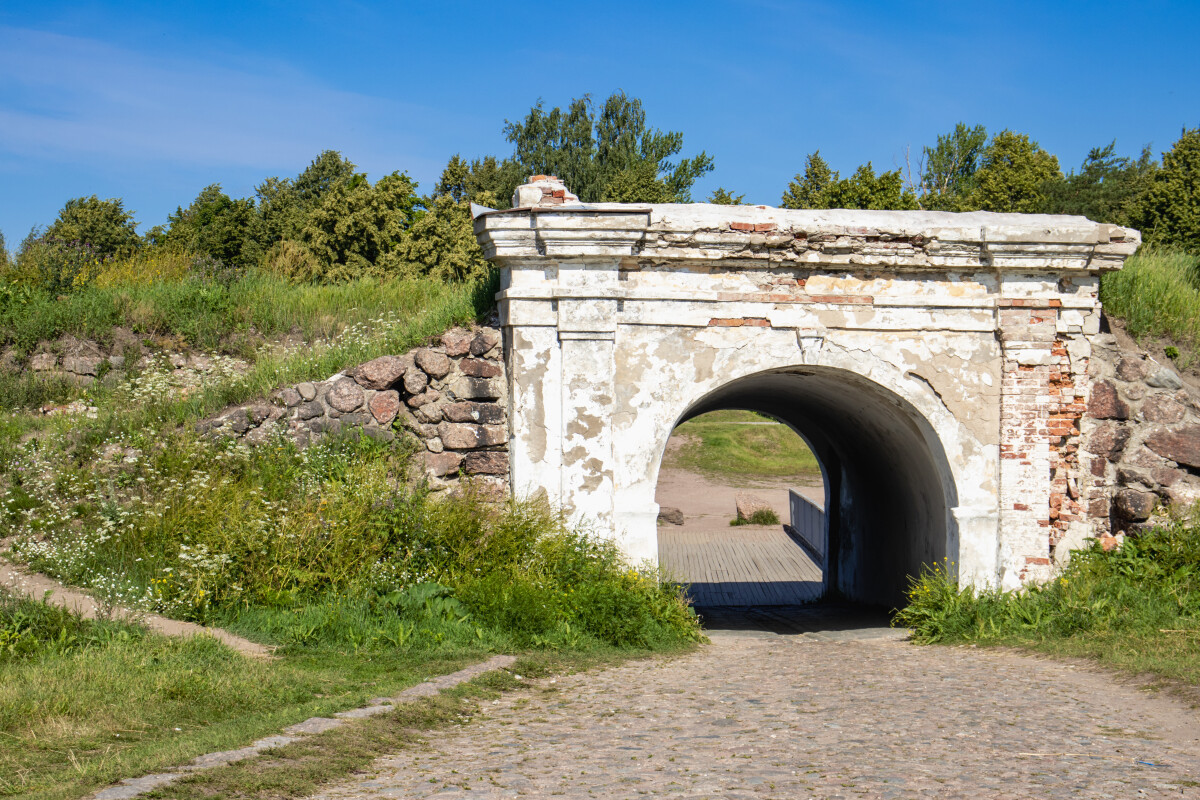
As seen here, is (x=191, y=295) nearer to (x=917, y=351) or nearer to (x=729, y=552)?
(x=917, y=351)

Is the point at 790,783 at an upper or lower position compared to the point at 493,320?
lower

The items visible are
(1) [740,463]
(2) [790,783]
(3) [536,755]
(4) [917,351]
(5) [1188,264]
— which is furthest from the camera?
(1) [740,463]

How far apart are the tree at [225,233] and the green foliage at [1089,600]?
2176 centimetres

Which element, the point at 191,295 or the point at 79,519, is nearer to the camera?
the point at 79,519

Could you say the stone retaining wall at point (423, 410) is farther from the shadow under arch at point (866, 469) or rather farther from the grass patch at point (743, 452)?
the grass patch at point (743, 452)

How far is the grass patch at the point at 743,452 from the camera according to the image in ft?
103

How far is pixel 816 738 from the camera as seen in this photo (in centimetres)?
495

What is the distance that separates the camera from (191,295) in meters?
10.8

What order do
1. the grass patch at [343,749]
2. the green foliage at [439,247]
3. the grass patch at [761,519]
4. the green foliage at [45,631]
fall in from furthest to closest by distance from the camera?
the grass patch at [761,519] < the green foliage at [439,247] < the green foliage at [45,631] < the grass patch at [343,749]

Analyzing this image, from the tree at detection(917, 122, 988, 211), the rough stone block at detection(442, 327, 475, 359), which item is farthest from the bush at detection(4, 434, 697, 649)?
the tree at detection(917, 122, 988, 211)

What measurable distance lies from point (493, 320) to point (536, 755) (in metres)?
4.65

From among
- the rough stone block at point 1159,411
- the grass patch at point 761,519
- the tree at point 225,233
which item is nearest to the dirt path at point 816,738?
the rough stone block at point 1159,411

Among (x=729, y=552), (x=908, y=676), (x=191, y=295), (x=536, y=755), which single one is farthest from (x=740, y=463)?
(x=536, y=755)

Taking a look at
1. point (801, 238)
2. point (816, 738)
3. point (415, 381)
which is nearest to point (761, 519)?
point (801, 238)
